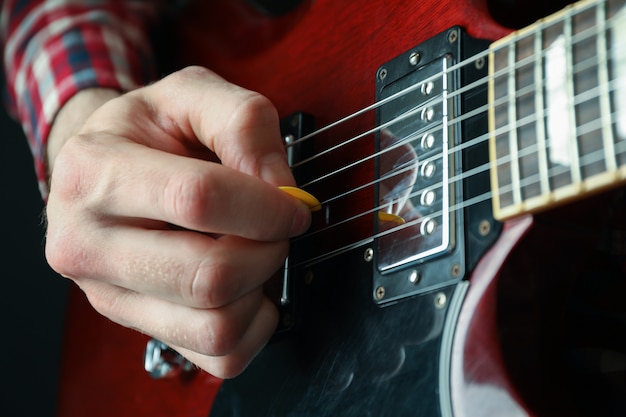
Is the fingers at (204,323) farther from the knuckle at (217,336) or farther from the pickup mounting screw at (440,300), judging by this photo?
the pickup mounting screw at (440,300)

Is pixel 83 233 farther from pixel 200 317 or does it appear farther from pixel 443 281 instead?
pixel 443 281

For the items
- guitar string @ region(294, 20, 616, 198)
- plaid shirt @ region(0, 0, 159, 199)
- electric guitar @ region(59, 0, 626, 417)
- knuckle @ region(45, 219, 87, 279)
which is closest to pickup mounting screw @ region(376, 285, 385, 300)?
electric guitar @ region(59, 0, 626, 417)

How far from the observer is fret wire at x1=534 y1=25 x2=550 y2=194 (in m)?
0.42

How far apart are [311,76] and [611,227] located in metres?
0.33

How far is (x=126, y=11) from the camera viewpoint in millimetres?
1048

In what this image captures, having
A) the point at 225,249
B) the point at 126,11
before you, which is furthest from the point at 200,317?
the point at 126,11

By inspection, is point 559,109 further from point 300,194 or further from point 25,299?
A: point 25,299

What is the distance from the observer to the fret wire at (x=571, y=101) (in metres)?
0.40

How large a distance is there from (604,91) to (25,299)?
1148mm

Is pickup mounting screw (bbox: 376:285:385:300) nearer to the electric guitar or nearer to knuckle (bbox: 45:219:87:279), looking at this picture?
the electric guitar

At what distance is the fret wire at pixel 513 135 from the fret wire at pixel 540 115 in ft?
0.05

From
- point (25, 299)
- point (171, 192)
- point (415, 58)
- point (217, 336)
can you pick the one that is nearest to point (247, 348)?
point (217, 336)

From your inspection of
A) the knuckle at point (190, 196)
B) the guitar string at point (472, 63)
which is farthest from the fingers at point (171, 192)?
the guitar string at point (472, 63)

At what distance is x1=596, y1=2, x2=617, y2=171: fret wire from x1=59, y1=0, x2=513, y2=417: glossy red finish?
0.32 ft
